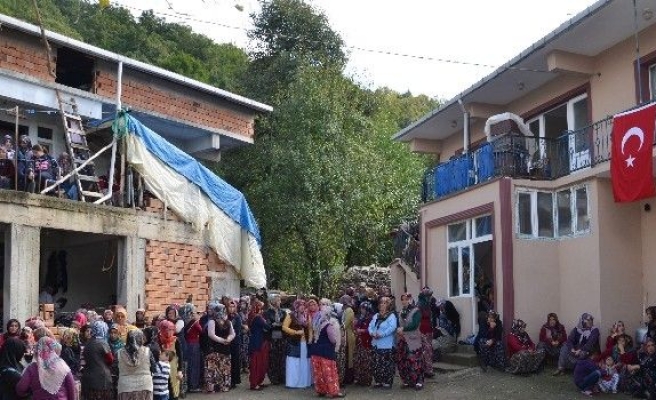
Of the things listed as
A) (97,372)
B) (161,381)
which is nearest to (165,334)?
(161,381)

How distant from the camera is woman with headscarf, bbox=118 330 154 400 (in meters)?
9.59

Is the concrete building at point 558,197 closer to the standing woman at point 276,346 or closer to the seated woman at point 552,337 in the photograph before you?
the seated woman at point 552,337

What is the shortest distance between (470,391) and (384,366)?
149cm

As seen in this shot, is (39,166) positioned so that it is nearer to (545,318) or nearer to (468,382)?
(468,382)

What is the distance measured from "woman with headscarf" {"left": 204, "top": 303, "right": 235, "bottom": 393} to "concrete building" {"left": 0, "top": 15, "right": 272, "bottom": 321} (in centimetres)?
360

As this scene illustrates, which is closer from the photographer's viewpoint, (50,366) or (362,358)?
(50,366)

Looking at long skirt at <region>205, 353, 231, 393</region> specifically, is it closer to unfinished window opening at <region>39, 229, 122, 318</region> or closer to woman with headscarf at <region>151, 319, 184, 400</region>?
woman with headscarf at <region>151, 319, 184, 400</region>

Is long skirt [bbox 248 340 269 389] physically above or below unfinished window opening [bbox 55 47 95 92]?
below

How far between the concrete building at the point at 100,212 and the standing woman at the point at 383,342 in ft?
18.0

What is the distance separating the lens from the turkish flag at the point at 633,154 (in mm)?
13516

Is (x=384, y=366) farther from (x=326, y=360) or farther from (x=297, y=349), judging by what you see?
(x=297, y=349)

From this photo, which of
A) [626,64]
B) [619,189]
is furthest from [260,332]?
[626,64]

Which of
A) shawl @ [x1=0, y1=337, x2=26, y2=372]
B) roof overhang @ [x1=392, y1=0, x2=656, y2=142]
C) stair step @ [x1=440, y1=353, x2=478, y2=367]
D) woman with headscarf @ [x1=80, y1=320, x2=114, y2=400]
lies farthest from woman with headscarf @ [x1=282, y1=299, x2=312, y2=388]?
roof overhang @ [x1=392, y1=0, x2=656, y2=142]

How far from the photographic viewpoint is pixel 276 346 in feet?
47.6
